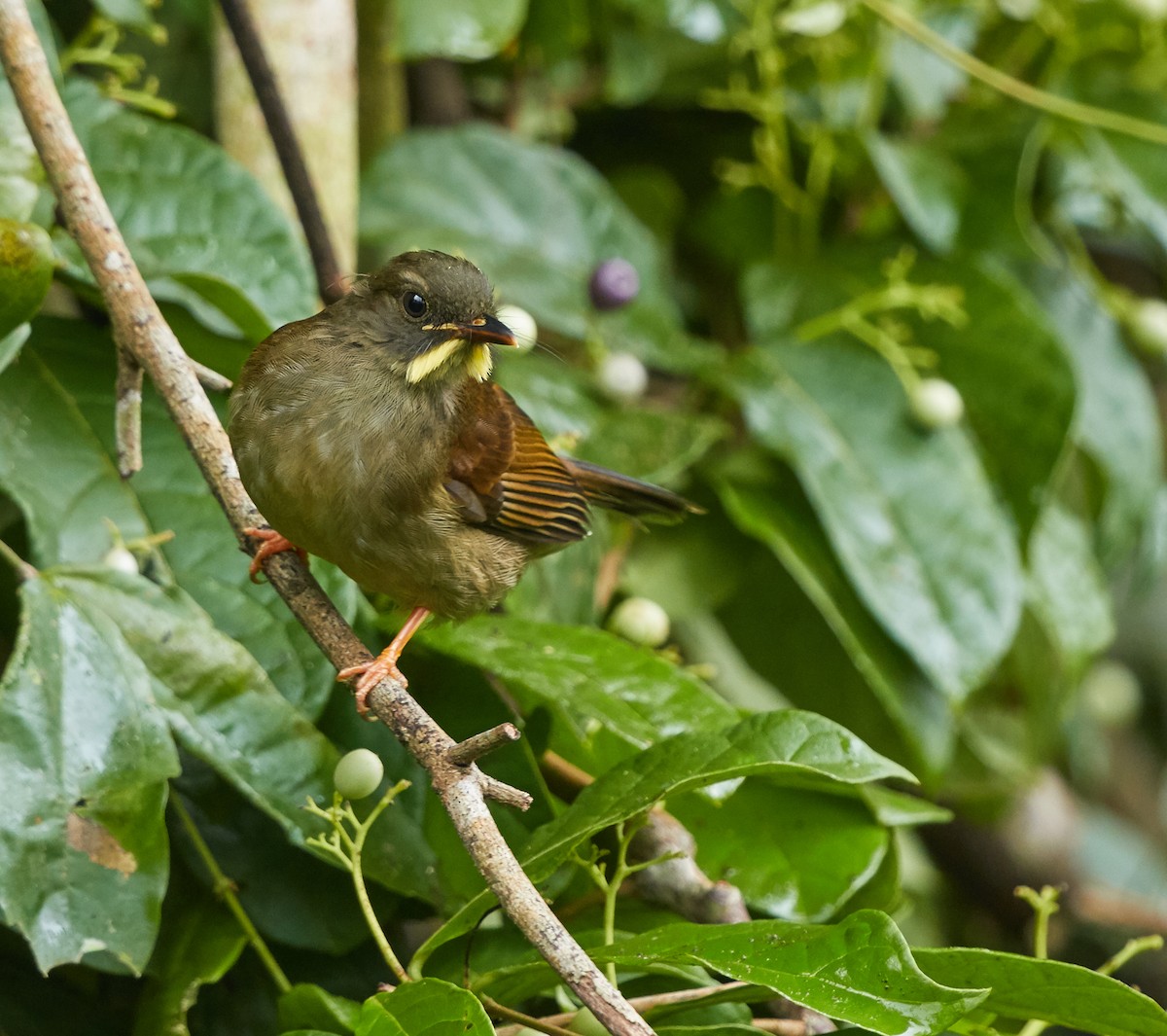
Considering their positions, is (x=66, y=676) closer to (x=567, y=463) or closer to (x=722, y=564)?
(x=567, y=463)

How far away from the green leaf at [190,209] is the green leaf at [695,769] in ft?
3.15

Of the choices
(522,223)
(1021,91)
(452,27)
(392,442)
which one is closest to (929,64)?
(1021,91)

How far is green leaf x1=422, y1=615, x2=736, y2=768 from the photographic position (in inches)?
75.9

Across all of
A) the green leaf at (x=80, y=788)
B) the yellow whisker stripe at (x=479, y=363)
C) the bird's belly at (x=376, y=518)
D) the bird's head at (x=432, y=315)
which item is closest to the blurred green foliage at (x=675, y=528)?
the green leaf at (x=80, y=788)

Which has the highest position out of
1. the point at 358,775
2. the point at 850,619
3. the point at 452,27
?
the point at 452,27

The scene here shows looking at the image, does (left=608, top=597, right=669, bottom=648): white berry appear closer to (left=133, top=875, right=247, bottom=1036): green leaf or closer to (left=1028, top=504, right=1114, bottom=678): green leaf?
(left=133, top=875, right=247, bottom=1036): green leaf

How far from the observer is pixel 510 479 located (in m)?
2.19

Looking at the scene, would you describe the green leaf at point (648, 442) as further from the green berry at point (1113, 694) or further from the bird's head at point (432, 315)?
the green berry at point (1113, 694)

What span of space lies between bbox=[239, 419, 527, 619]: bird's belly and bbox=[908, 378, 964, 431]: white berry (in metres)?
1.36

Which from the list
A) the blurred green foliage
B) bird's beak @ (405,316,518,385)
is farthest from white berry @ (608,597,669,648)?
bird's beak @ (405,316,518,385)

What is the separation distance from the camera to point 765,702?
11.4 feet

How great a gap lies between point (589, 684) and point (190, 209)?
1.04 metres

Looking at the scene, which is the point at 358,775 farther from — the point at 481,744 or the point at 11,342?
the point at 11,342

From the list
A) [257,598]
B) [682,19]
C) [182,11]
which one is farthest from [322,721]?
[682,19]
